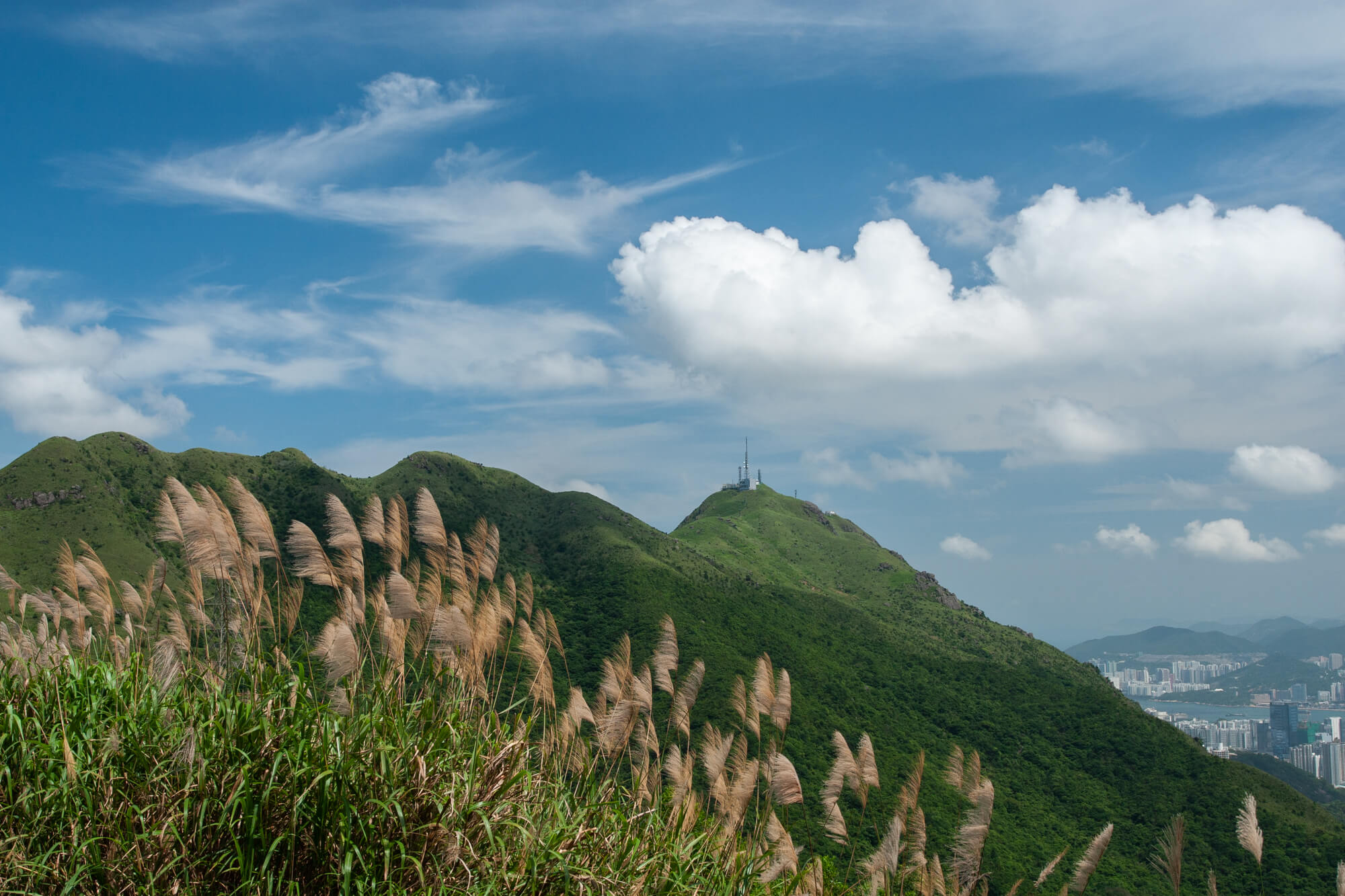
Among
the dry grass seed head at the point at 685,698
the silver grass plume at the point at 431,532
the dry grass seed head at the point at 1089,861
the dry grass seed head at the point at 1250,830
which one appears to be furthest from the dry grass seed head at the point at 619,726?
the dry grass seed head at the point at 1250,830

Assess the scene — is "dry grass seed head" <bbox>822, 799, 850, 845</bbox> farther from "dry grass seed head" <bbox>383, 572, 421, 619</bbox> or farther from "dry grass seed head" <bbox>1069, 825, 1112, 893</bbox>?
"dry grass seed head" <bbox>383, 572, 421, 619</bbox>

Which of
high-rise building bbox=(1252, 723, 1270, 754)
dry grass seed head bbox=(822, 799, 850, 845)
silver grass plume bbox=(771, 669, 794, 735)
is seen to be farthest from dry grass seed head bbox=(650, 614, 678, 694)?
high-rise building bbox=(1252, 723, 1270, 754)

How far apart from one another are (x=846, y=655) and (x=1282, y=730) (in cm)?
12683

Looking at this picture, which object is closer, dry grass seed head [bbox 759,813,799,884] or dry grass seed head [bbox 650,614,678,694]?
dry grass seed head [bbox 759,813,799,884]

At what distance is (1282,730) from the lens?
13950cm

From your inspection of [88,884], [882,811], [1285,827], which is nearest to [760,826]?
[88,884]

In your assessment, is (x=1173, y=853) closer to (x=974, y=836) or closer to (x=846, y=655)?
(x=974, y=836)

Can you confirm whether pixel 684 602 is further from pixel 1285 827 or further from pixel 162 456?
pixel 162 456

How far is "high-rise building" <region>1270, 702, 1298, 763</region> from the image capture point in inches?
5256

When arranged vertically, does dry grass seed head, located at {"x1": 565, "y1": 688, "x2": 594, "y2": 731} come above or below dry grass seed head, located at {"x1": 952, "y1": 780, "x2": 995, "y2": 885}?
above

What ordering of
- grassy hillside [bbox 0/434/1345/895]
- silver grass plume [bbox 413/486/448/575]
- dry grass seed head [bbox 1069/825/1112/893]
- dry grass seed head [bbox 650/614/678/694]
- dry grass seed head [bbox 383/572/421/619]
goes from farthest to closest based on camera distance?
grassy hillside [bbox 0/434/1345/895] < dry grass seed head [bbox 650/614/678/694] < silver grass plume [bbox 413/486/448/575] < dry grass seed head [bbox 1069/825/1112/893] < dry grass seed head [bbox 383/572/421/619]

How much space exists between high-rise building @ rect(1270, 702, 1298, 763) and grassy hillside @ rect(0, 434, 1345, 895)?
92172 millimetres

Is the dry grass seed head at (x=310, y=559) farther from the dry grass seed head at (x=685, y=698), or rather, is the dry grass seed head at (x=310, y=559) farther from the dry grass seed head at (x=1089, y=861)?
the dry grass seed head at (x=1089, y=861)

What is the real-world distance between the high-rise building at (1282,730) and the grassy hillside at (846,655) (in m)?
92.2
